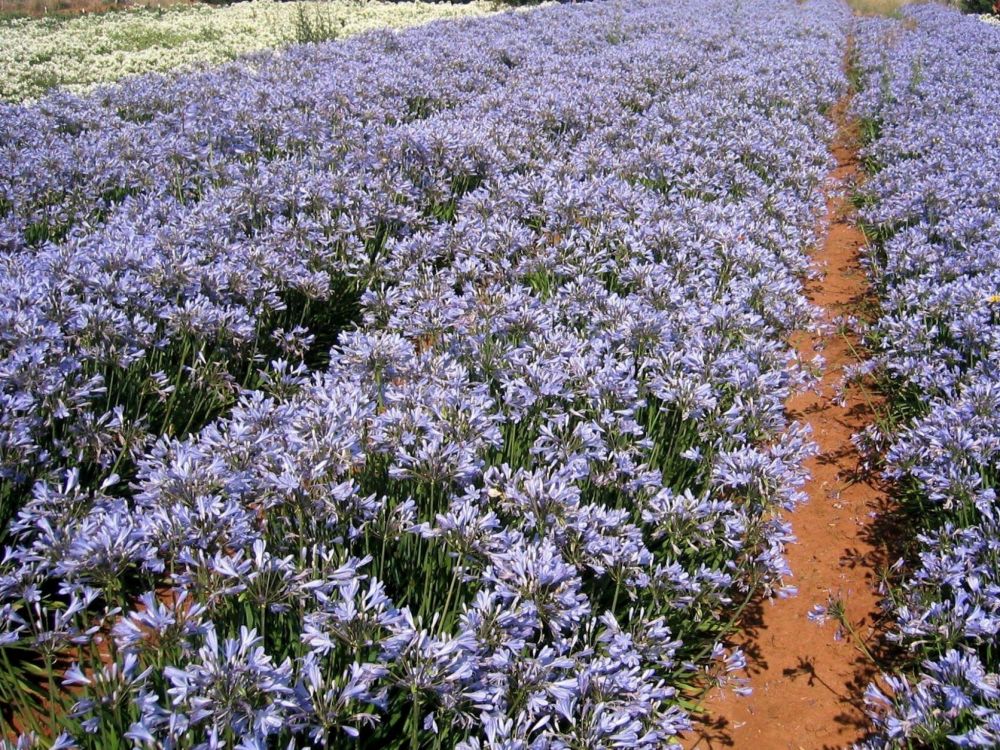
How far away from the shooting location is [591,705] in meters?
A: 2.42

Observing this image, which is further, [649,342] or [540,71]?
[540,71]

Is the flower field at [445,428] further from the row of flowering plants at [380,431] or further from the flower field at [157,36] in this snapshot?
the flower field at [157,36]

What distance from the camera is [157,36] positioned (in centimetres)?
2092

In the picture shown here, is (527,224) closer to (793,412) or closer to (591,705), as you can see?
(793,412)

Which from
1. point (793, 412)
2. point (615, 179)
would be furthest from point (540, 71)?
point (793, 412)

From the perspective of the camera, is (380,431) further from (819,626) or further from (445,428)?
(819,626)

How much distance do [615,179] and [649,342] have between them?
147 inches

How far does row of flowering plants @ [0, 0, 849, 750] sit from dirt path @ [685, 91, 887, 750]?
0.29 metres

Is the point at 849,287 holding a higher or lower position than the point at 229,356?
lower

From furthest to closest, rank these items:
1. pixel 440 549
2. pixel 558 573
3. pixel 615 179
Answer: pixel 615 179
pixel 440 549
pixel 558 573

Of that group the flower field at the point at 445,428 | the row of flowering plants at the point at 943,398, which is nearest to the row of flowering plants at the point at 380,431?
the flower field at the point at 445,428

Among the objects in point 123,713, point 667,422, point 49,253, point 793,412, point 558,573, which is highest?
point 49,253

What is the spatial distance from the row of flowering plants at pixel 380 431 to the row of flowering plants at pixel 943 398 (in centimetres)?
68

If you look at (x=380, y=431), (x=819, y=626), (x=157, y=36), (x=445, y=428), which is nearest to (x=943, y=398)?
(x=819, y=626)
